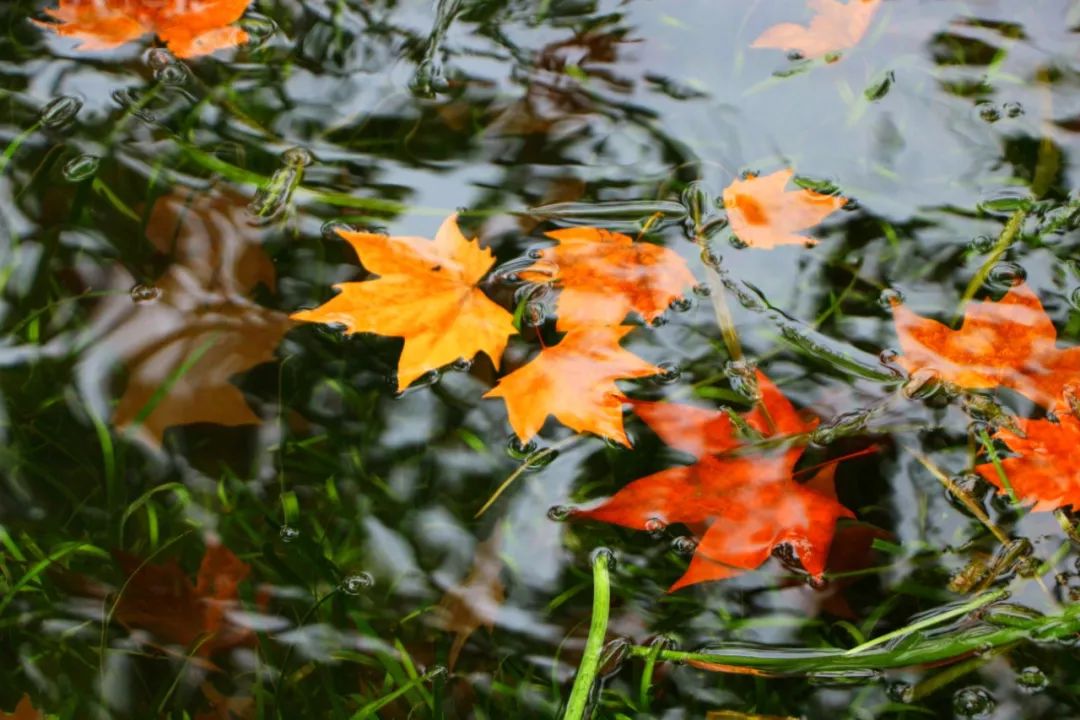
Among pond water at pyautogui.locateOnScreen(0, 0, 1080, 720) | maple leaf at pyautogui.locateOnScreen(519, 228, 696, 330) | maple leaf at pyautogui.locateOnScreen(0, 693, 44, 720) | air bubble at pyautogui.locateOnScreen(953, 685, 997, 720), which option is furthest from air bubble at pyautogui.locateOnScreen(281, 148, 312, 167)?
air bubble at pyautogui.locateOnScreen(953, 685, 997, 720)

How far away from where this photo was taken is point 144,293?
4.05 feet

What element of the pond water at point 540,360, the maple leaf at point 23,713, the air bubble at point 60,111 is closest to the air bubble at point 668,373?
the pond water at point 540,360

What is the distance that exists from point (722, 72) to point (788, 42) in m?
0.13

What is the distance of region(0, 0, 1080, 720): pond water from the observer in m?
1.05

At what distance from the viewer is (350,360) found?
47.1 inches

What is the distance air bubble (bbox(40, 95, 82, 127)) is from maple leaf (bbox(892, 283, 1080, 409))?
52.1 inches

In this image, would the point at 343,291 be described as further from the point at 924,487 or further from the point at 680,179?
the point at 924,487

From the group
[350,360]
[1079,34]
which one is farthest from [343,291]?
[1079,34]

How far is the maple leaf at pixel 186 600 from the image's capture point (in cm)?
106

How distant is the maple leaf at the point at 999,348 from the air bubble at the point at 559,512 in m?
0.50

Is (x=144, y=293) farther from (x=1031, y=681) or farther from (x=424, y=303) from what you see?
(x=1031, y=681)

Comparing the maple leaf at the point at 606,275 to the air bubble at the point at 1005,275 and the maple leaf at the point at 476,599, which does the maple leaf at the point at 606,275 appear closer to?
the maple leaf at the point at 476,599

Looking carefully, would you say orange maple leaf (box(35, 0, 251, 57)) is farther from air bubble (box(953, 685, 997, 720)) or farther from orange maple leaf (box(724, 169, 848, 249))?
air bubble (box(953, 685, 997, 720))

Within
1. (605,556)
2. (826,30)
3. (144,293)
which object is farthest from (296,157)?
(826,30)
